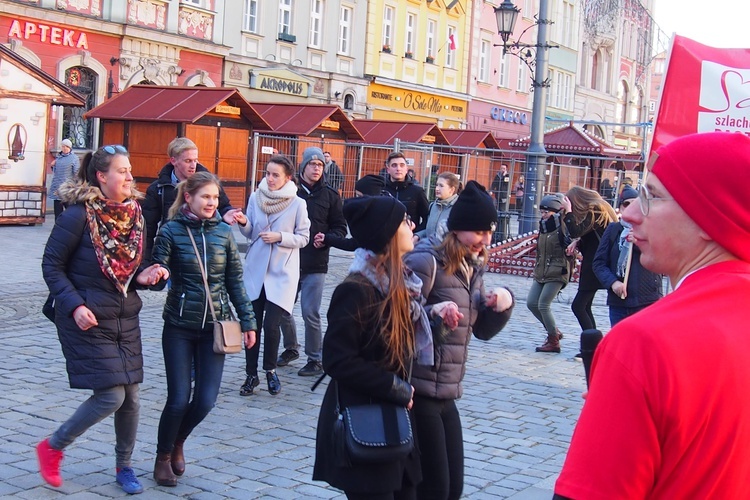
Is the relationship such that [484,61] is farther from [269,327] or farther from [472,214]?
[472,214]

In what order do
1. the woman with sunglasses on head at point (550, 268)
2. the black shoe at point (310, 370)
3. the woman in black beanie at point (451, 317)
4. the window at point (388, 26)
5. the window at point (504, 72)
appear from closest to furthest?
1. the woman in black beanie at point (451, 317)
2. the black shoe at point (310, 370)
3. the woman with sunglasses on head at point (550, 268)
4. the window at point (388, 26)
5. the window at point (504, 72)

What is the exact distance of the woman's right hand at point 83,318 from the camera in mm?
4918

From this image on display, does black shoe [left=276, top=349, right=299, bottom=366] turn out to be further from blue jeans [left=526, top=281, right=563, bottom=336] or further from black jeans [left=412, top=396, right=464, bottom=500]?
black jeans [left=412, top=396, right=464, bottom=500]

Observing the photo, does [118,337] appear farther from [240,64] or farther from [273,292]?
[240,64]

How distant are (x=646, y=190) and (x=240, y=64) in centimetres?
2865

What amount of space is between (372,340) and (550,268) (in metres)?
6.68

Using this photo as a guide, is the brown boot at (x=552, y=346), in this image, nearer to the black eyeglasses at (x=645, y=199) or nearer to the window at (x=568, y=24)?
the black eyeglasses at (x=645, y=199)

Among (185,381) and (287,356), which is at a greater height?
(185,381)

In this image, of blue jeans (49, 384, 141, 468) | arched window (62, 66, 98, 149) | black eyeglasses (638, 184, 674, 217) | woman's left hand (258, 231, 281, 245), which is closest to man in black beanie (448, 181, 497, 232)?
blue jeans (49, 384, 141, 468)

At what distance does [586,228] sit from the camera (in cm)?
947

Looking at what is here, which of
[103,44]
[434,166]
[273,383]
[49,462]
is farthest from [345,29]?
[49,462]

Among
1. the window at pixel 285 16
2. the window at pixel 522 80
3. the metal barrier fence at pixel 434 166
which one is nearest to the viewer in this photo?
the metal barrier fence at pixel 434 166

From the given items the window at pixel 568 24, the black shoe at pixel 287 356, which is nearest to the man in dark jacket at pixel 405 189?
the black shoe at pixel 287 356

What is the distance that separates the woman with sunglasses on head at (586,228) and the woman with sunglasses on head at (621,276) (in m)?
0.83
